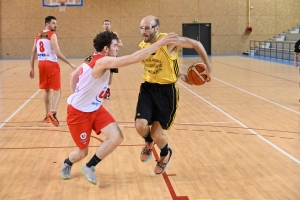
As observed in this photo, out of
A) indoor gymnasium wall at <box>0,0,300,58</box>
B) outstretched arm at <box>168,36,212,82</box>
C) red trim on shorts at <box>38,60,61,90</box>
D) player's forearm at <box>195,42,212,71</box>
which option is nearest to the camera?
outstretched arm at <box>168,36,212,82</box>

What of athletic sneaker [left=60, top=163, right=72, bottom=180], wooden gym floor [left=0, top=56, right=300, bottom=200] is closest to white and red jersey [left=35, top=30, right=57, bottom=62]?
wooden gym floor [left=0, top=56, right=300, bottom=200]

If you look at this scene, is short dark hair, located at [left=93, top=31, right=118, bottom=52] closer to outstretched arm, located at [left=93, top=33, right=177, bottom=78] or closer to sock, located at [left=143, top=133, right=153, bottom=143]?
outstretched arm, located at [left=93, top=33, right=177, bottom=78]

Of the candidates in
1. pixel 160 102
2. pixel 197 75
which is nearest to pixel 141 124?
pixel 160 102

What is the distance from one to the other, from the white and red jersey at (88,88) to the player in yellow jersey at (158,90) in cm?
58

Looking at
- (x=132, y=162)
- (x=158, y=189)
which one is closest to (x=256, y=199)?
(x=158, y=189)

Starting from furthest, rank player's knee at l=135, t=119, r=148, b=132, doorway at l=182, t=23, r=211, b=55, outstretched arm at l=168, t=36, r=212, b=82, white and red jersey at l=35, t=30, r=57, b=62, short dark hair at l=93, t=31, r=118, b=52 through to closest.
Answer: doorway at l=182, t=23, r=211, b=55 < white and red jersey at l=35, t=30, r=57, b=62 < player's knee at l=135, t=119, r=148, b=132 < outstretched arm at l=168, t=36, r=212, b=82 < short dark hair at l=93, t=31, r=118, b=52

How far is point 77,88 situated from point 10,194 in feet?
4.18

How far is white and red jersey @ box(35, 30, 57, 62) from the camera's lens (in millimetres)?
7979

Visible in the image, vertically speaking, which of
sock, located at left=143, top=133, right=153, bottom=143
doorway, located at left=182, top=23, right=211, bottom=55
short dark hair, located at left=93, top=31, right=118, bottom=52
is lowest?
sock, located at left=143, top=133, right=153, bottom=143

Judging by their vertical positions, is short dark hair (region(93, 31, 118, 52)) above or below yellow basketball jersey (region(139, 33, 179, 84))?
above

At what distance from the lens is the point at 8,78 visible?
1625cm

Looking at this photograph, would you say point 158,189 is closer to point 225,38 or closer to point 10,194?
point 10,194

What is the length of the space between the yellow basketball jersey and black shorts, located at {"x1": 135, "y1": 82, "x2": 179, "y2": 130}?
90mm

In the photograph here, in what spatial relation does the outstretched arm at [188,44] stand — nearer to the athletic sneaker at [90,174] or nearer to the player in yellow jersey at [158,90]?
A: the player in yellow jersey at [158,90]
